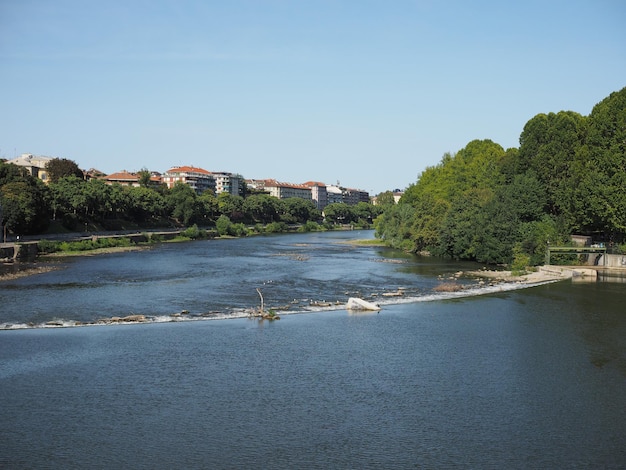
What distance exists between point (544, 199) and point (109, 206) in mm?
58926

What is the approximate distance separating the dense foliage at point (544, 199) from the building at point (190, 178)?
10022 cm

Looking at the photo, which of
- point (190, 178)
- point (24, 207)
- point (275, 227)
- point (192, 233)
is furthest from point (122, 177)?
point (24, 207)

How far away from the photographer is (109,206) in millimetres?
89688

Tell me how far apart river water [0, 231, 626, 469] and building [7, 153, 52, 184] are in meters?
75.2

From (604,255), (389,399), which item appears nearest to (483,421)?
(389,399)

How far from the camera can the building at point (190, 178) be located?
165500 millimetres

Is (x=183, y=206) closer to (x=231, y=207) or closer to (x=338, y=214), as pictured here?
(x=231, y=207)

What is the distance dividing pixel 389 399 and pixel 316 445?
13.3 ft

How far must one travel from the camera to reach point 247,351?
82.2 feet

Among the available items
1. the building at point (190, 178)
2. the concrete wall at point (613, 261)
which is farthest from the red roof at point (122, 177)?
the concrete wall at point (613, 261)

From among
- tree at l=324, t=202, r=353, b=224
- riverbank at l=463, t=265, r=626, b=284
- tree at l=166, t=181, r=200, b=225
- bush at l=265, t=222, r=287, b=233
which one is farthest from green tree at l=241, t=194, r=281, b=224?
riverbank at l=463, t=265, r=626, b=284

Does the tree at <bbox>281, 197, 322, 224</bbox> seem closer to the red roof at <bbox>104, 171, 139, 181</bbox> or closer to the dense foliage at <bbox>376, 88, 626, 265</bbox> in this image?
the red roof at <bbox>104, 171, 139, 181</bbox>

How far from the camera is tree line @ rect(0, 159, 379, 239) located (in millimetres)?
70062

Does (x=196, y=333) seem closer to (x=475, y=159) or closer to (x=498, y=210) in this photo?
(x=498, y=210)
